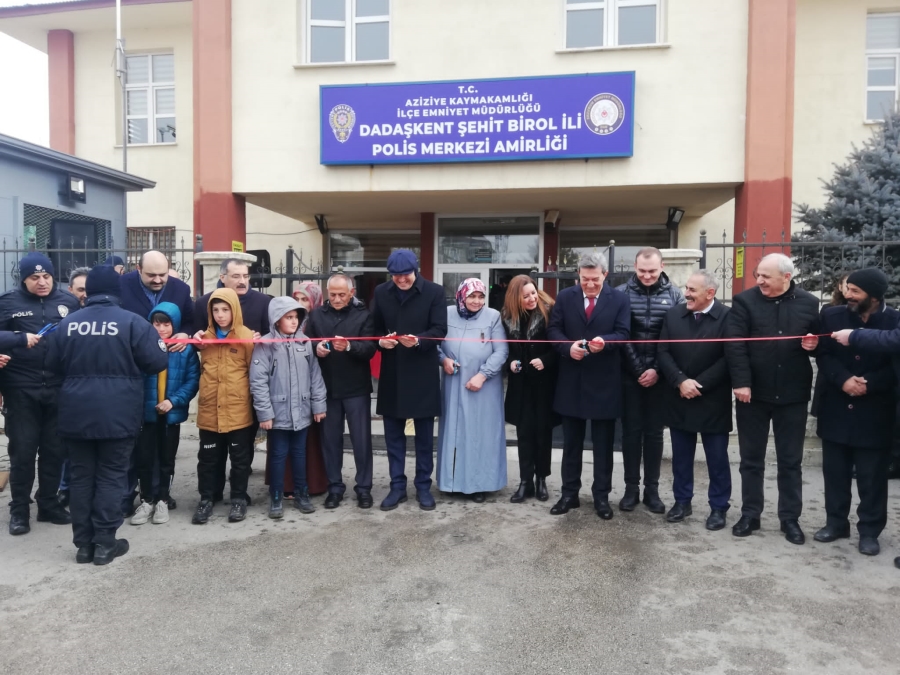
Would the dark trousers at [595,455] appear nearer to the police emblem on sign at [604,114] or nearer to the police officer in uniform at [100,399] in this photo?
the police officer in uniform at [100,399]

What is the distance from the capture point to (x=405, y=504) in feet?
17.1

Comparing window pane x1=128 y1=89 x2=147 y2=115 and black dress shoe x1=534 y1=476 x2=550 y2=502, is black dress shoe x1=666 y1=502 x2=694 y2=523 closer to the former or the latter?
black dress shoe x1=534 y1=476 x2=550 y2=502

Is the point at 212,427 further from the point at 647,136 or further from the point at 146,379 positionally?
the point at 647,136

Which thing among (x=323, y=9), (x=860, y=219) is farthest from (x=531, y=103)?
(x=860, y=219)

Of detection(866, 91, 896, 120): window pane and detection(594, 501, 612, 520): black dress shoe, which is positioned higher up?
detection(866, 91, 896, 120): window pane

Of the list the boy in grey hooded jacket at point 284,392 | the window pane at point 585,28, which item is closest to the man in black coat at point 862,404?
the boy in grey hooded jacket at point 284,392

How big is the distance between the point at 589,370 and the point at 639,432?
668 millimetres

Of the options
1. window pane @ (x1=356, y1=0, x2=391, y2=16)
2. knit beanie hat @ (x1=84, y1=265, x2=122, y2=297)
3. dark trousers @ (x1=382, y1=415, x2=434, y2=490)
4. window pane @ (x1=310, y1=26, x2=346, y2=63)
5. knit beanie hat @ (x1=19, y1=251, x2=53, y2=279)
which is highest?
window pane @ (x1=356, y1=0, x2=391, y2=16)

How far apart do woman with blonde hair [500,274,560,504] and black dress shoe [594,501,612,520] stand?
1.66 ft

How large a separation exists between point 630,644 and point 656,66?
843 centimetres

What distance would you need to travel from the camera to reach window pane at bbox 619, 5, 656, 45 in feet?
31.5

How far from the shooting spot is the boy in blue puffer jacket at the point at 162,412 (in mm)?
4785

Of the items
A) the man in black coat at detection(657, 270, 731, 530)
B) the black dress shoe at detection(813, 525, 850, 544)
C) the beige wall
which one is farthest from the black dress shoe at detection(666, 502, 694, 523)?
the beige wall

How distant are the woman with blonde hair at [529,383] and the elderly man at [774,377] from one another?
138 centimetres
